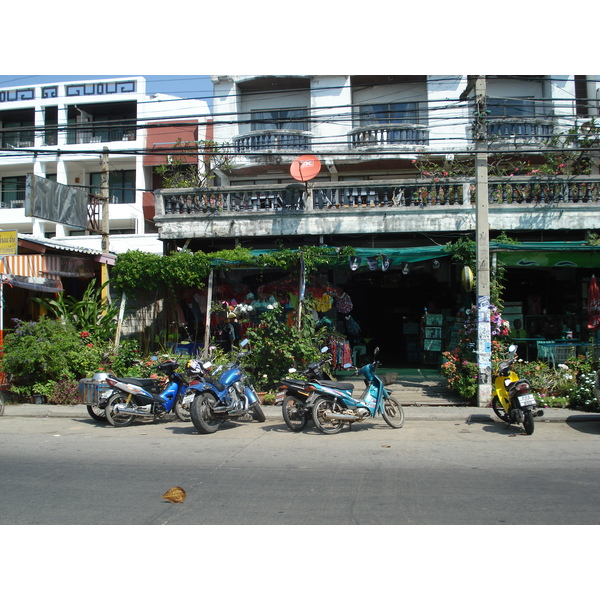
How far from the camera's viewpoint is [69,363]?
1210cm

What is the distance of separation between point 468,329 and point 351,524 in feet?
24.3

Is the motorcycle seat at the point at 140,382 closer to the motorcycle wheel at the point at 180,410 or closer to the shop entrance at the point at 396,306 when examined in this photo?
the motorcycle wheel at the point at 180,410

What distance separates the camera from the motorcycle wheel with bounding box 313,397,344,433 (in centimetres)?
848

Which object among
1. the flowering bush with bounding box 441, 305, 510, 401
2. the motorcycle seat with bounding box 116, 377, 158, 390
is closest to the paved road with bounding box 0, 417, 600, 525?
the motorcycle seat with bounding box 116, 377, 158, 390

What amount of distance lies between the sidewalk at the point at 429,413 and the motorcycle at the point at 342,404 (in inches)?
63.2

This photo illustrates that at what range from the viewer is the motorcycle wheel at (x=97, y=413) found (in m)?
10.0

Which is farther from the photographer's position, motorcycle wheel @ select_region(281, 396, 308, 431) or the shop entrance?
the shop entrance

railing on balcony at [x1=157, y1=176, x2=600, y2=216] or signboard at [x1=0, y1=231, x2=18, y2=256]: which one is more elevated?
railing on balcony at [x1=157, y1=176, x2=600, y2=216]

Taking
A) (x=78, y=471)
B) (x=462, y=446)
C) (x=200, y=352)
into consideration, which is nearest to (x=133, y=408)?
(x=78, y=471)

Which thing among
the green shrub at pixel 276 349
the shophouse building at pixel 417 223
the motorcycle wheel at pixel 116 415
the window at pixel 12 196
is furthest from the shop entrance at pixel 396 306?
the window at pixel 12 196

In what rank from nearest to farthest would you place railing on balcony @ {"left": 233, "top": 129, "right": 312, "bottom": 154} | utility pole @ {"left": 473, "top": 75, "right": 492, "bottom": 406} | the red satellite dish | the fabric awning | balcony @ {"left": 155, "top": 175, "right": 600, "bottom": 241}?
utility pole @ {"left": 473, "top": 75, "right": 492, "bottom": 406} < the fabric awning < balcony @ {"left": 155, "top": 175, "right": 600, "bottom": 241} < the red satellite dish < railing on balcony @ {"left": 233, "top": 129, "right": 312, "bottom": 154}

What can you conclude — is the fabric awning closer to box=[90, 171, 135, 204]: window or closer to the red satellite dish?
the red satellite dish

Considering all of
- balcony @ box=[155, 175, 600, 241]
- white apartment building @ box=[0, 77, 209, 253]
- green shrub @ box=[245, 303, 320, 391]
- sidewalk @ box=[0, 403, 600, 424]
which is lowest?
sidewalk @ box=[0, 403, 600, 424]

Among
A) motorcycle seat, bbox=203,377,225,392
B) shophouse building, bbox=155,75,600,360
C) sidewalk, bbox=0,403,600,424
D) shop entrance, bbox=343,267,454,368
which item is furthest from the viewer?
shop entrance, bbox=343,267,454,368
